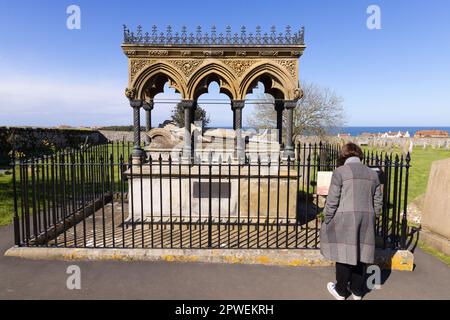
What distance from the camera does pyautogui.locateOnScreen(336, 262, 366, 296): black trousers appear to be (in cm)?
401

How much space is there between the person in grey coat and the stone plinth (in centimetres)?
342

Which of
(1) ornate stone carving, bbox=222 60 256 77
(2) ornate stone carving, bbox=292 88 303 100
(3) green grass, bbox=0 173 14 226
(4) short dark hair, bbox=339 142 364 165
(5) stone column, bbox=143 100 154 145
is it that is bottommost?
(3) green grass, bbox=0 173 14 226

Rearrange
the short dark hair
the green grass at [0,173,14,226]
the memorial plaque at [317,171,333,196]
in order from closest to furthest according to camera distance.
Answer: the short dark hair < the memorial plaque at [317,171,333,196] < the green grass at [0,173,14,226]

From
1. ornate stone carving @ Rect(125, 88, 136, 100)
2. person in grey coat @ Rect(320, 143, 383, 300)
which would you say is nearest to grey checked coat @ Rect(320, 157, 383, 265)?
person in grey coat @ Rect(320, 143, 383, 300)

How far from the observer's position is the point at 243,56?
7395 mm

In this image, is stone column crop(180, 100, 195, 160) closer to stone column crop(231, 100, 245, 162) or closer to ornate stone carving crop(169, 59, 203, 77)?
ornate stone carving crop(169, 59, 203, 77)

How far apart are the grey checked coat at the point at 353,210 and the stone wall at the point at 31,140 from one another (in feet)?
61.6

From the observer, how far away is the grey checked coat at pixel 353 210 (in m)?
3.74

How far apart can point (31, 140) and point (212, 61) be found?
23805mm

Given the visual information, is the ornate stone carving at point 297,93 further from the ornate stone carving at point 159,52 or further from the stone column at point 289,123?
the ornate stone carving at point 159,52

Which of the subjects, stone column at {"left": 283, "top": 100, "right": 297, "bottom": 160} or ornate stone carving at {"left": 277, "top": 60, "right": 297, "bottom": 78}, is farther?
stone column at {"left": 283, "top": 100, "right": 297, "bottom": 160}
